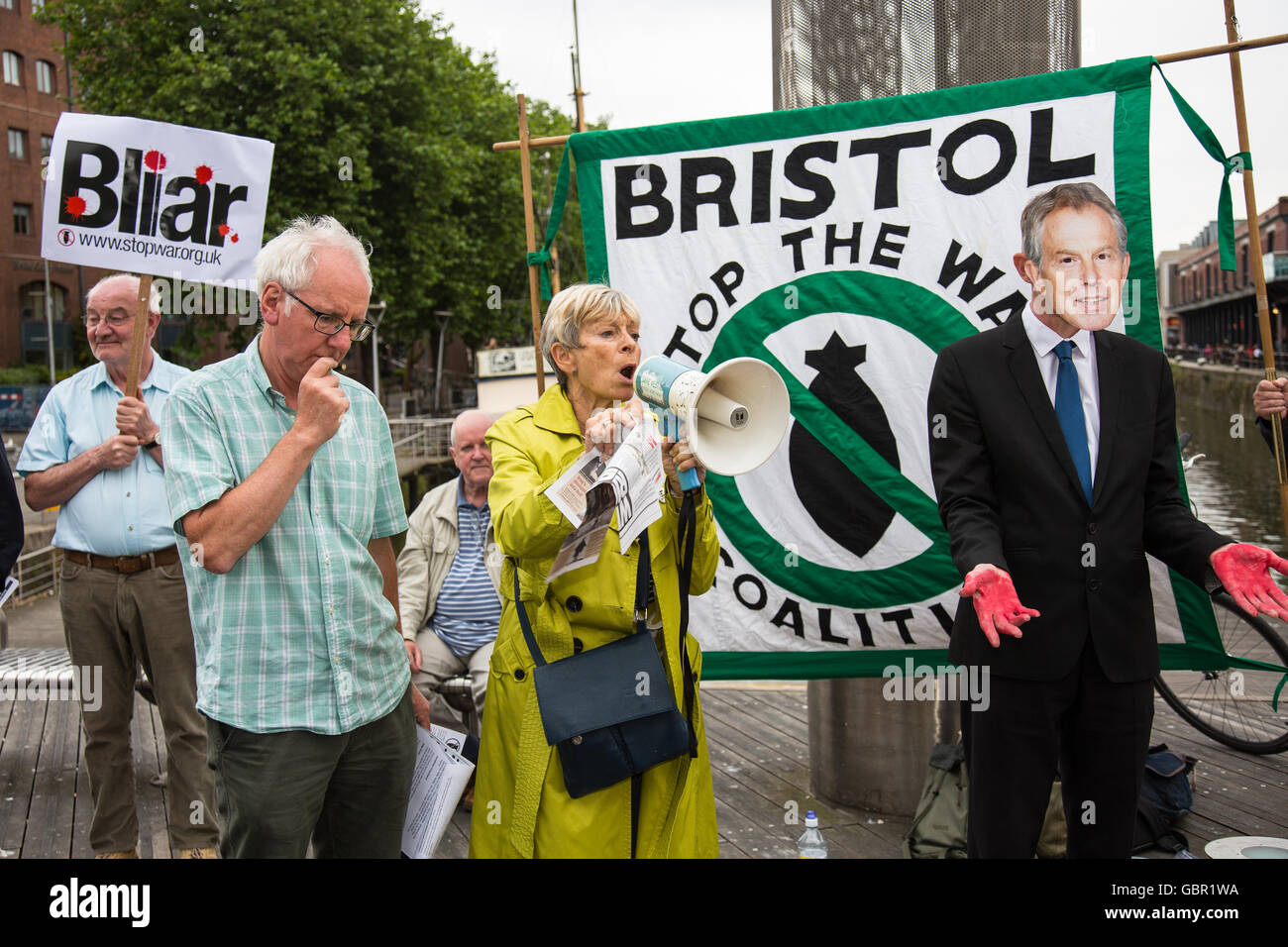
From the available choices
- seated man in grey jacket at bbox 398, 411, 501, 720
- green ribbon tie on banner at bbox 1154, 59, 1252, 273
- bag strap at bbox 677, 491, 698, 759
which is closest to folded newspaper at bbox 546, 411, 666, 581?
bag strap at bbox 677, 491, 698, 759

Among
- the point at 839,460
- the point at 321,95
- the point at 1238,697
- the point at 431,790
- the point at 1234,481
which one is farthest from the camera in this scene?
the point at 321,95

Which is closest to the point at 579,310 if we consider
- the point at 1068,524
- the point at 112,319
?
the point at 1068,524

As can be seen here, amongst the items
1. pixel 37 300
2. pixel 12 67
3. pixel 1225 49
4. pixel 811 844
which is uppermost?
pixel 12 67

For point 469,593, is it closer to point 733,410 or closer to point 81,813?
point 81,813

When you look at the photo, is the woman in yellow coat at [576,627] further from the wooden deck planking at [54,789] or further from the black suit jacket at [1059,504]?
the wooden deck planking at [54,789]

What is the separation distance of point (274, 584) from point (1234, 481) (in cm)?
1980

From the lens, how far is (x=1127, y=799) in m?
2.59

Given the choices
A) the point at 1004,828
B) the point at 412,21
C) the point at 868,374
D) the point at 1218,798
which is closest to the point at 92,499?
the point at 868,374

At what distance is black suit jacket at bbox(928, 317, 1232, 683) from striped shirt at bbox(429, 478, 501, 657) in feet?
8.14

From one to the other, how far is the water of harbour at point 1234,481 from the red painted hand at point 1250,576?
156 centimetres

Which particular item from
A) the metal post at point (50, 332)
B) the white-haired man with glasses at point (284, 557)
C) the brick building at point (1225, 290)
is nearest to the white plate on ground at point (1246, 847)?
the white-haired man with glasses at point (284, 557)

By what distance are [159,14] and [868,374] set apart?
68.1ft

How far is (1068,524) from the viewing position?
2572mm

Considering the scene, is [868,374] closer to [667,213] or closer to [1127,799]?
[667,213]
